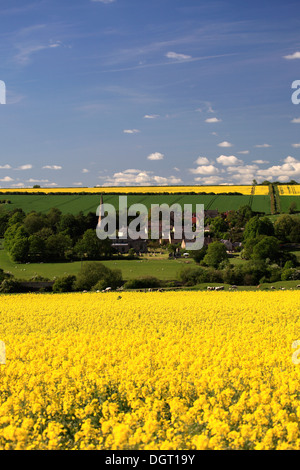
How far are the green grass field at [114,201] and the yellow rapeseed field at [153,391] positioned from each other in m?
112

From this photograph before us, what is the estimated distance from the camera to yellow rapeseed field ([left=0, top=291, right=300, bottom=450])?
7.80 meters

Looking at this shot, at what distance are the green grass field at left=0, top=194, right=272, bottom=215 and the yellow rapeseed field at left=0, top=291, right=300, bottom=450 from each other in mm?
112230

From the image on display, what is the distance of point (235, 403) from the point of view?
9.59 metres

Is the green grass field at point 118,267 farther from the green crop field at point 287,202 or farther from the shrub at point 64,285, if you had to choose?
the green crop field at point 287,202

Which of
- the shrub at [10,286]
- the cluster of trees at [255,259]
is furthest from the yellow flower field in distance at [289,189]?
the shrub at [10,286]

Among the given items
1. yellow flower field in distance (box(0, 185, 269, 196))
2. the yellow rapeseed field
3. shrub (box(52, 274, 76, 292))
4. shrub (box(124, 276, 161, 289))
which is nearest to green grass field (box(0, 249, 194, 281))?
shrub (box(124, 276, 161, 289))

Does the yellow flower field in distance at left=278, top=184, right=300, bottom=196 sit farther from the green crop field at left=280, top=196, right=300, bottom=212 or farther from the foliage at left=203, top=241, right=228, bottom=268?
the foliage at left=203, top=241, right=228, bottom=268

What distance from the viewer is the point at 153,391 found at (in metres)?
10.6

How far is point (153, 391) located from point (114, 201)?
426 feet

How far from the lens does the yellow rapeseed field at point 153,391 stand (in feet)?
25.6

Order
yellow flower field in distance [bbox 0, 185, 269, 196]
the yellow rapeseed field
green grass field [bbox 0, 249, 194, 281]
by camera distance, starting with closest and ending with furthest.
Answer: the yellow rapeseed field < green grass field [bbox 0, 249, 194, 281] < yellow flower field in distance [bbox 0, 185, 269, 196]

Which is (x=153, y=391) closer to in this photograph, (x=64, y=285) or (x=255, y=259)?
(x=64, y=285)

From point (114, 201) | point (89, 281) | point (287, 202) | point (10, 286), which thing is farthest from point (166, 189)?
point (10, 286)
